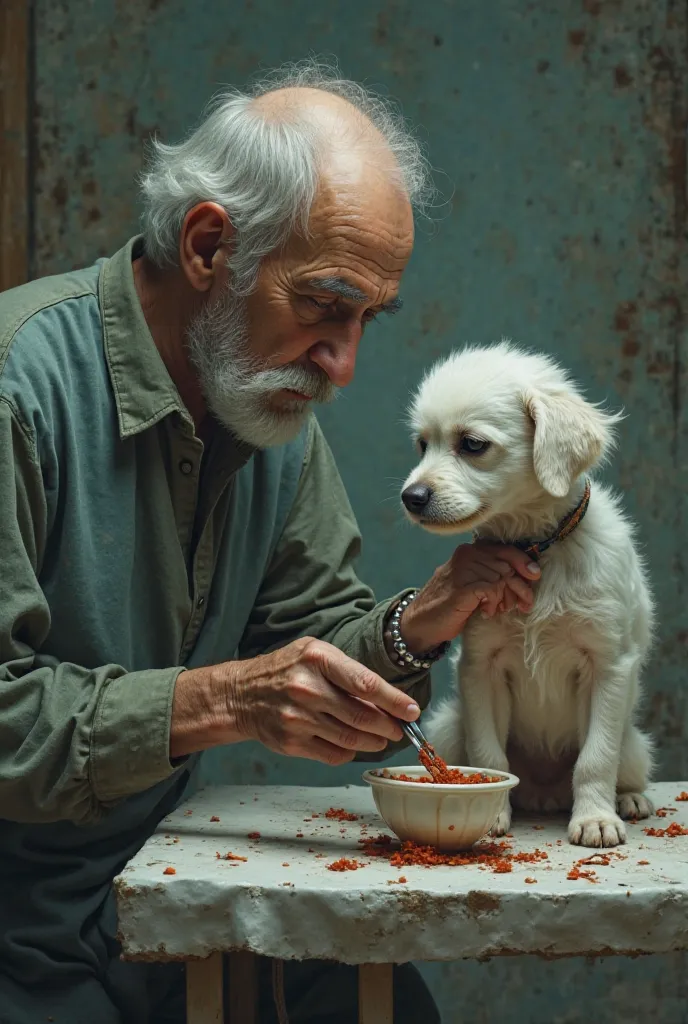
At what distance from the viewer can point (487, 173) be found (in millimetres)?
3078

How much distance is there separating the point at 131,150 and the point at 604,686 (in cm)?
191

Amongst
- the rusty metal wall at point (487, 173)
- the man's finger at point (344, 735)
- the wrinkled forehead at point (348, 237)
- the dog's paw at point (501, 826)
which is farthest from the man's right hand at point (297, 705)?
the rusty metal wall at point (487, 173)

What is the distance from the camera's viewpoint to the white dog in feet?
6.46

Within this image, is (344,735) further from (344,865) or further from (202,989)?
(202,989)

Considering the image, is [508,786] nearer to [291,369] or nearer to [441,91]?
[291,369]

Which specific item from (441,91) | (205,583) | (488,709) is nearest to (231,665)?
(205,583)

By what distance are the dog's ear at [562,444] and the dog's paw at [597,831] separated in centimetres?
52

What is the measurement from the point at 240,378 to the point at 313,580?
484 millimetres

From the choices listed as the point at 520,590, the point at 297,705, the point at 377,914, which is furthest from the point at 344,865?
the point at 520,590

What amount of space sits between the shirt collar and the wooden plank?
111 cm

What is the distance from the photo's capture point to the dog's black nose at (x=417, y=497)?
197 centimetres

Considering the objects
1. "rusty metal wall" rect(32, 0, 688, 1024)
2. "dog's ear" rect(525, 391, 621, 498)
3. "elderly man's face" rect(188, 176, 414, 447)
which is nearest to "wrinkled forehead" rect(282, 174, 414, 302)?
"elderly man's face" rect(188, 176, 414, 447)

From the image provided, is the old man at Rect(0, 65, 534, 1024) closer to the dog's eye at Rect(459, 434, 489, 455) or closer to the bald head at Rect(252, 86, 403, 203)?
the bald head at Rect(252, 86, 403, 203)

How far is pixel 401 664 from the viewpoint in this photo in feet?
6.86
